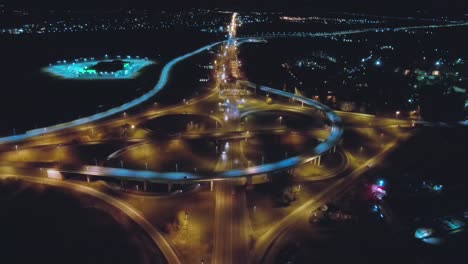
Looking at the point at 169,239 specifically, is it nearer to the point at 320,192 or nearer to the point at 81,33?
the point at 320,192

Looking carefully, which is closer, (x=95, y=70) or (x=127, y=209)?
(x=127, y=209)

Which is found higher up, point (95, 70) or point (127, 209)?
point (95, 70)

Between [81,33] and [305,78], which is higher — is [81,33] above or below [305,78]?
above

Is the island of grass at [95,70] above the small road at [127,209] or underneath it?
above

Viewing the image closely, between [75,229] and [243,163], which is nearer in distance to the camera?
[75,229]

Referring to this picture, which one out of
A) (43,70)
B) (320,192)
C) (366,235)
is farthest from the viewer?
(43,70)

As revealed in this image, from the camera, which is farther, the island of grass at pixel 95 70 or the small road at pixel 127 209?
the island of grass at pixel 95 70

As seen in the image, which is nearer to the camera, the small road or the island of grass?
the small road

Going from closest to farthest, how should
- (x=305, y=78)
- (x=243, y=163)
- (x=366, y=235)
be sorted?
(x=366, y=235) < (x=243, y=163) < (x=305, y=78)

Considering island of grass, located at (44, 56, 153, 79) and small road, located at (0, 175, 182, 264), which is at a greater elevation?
island of grass, located at (44, 56, 153, 79)

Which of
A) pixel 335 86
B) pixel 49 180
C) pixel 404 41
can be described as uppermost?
pixel 404 41

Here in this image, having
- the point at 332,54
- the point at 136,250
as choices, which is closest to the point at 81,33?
the point at 332,54
